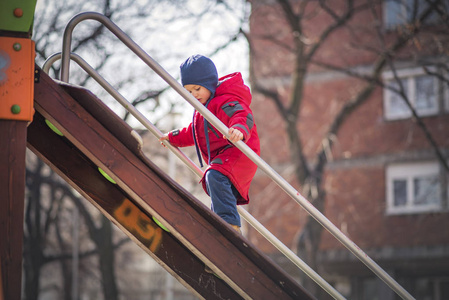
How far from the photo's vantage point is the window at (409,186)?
18219mm

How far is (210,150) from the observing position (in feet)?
12.9

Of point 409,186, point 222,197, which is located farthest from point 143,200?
point 409,186

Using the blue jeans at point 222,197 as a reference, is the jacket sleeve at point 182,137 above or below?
above

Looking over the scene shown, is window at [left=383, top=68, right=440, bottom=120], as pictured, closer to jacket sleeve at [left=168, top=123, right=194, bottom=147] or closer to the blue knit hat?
jacket sleeve at [left=168, top=123, right=194, bottom=147]

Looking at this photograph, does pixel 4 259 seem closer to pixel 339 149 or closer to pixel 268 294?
pixel 268 294

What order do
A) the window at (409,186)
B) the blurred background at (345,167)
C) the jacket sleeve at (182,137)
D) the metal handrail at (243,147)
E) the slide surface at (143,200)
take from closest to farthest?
the slide surface at (143,200) < the metal handrail at (243,147) < the jacket sleeve at (182,137) < the blurred background at (345,167) < the window at (409,186)

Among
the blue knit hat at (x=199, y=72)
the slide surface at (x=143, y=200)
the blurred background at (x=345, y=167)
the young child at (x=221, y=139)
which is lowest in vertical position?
the slide surface at (x=143, y=200)

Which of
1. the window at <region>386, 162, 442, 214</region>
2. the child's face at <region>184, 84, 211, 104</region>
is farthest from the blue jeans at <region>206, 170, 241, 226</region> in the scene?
the window at <region>386, 162, 442, 214</region>

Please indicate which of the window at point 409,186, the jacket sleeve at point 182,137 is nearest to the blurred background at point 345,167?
the window at point 409,186

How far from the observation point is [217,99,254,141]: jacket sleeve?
349cm

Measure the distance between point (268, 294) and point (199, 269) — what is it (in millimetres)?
422

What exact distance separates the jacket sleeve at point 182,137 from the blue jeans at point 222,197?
0.32 meters

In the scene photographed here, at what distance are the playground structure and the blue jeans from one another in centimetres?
22

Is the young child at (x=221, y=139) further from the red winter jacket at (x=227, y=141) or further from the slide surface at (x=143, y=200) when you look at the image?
the slide surface at (x=143, y=200)
